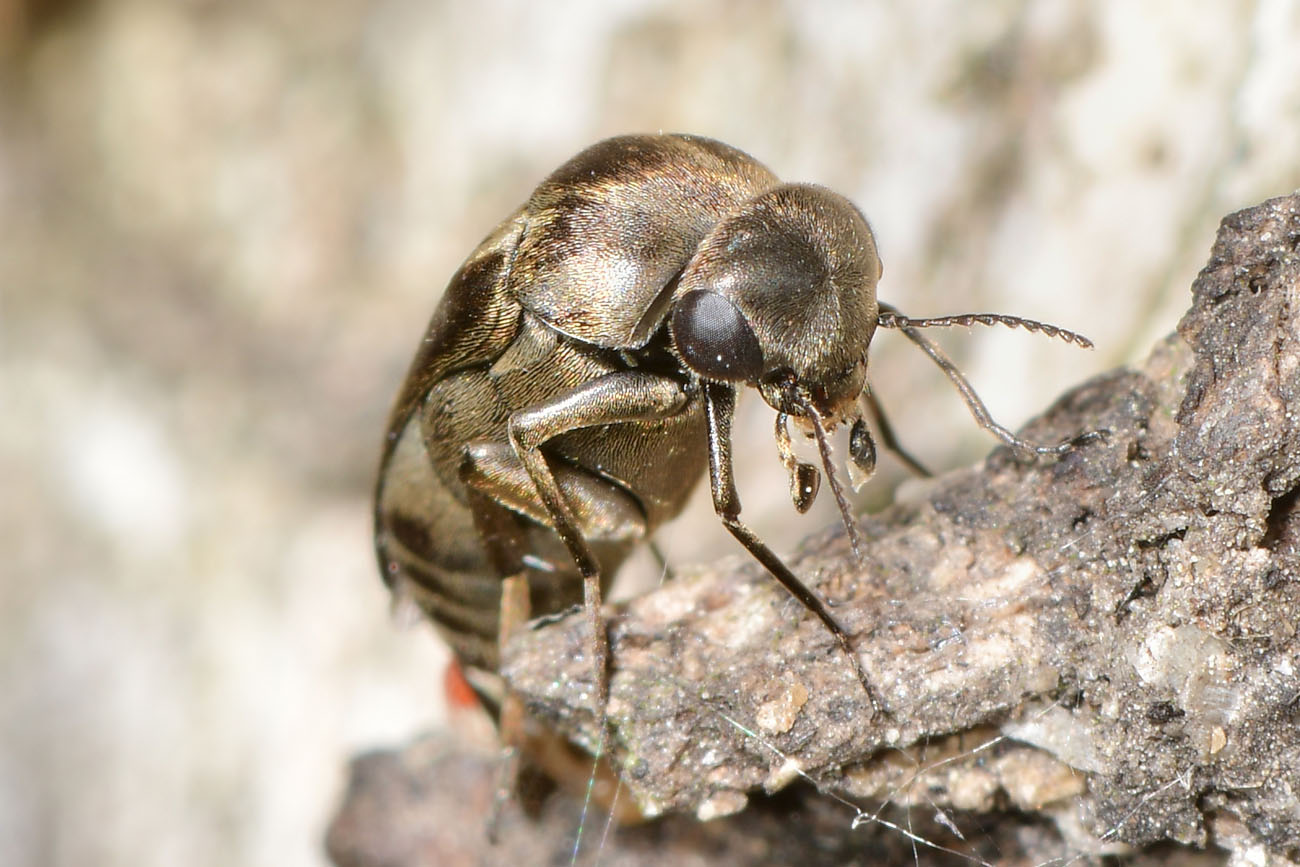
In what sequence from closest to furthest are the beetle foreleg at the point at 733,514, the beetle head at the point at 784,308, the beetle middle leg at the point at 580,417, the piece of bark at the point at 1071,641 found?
the piece of bark at the point at 1071,641 → the beetle foreleg at the point at 733,514 → the beetle head at the point at 784,308 → the beetle middle leg at the point at 580,417

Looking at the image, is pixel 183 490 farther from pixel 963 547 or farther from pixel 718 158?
pixel 963 547

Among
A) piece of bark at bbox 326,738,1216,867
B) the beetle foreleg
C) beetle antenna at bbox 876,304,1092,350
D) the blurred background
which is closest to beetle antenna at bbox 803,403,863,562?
the beetle foreleg

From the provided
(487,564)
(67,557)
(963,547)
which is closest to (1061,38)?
(963,547)

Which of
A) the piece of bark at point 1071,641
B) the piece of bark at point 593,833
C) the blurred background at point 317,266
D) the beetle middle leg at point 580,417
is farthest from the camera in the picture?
the blurred background at point 317,266

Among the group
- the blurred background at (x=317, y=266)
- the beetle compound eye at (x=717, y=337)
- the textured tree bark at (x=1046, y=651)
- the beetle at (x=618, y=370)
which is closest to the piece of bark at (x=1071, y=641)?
the textured tree bark at (x=1046, y=651)

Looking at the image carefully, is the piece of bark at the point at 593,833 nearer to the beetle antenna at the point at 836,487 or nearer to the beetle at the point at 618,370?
the beetle at the point at 618,370

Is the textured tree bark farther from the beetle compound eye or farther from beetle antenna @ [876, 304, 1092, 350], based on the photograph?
the beetle compound eye

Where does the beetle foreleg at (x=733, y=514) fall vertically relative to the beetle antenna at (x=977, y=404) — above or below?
below
